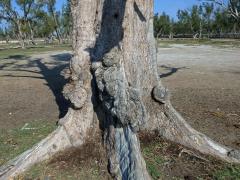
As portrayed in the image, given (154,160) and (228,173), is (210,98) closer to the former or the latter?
(154,160)

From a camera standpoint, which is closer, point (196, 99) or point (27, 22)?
point (196, 99)

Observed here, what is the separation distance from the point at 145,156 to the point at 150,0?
224 cm

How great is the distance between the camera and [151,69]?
674cm

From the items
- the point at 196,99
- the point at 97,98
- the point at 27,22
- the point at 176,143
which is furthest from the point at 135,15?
the point at 27,22

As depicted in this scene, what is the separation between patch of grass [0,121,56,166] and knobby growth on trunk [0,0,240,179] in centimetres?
85

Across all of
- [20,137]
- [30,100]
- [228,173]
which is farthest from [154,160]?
[30,100]

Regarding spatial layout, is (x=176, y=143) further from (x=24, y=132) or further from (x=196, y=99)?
(x=196, y=99)

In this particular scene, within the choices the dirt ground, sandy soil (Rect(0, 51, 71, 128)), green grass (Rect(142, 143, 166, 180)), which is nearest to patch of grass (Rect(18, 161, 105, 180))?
green grass (Rect(142, 143, 166, 180))

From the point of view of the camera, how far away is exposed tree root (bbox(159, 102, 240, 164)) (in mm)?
6160

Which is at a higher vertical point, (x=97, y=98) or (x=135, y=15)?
(x=135, y=15)

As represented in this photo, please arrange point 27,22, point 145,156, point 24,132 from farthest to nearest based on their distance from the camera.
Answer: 1. point 27,22
2. point 24,132
3. point 145,156

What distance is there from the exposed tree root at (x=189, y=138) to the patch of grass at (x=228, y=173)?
256mm

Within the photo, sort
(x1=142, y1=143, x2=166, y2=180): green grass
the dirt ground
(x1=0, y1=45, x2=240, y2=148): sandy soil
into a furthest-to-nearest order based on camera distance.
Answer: (x1=0, y1=45, x2=240, y2=148): sandy soil, the dirt ground, (x1=142, y1=143, x2=166, y2=180): green grass

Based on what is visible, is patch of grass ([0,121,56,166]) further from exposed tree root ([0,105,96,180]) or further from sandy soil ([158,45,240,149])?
sandy soil ([158,45,240,149])
